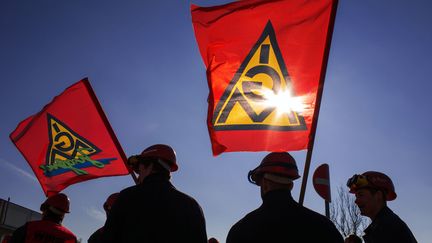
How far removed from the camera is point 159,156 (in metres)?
3.89

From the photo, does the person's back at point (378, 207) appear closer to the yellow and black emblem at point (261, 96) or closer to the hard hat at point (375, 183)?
the hard hat at point (375, 183)

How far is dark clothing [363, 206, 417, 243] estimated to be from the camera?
12.3 ft

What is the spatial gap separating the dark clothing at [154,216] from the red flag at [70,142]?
10.3 feet

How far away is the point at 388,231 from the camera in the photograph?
150 inches

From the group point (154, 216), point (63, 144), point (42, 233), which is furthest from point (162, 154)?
point (63, 144)

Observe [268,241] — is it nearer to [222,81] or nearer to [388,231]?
[388,231]

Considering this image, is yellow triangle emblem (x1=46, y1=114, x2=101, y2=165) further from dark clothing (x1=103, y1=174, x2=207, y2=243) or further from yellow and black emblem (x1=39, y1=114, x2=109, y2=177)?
dark clothing (x1=103, y1=174, x2=207, y2=243)

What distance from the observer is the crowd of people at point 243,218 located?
293 cm

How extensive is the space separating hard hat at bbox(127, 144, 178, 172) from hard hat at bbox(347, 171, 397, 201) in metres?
2.18

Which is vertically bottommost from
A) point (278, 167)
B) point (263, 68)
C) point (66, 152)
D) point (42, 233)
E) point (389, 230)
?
point (42, 233)

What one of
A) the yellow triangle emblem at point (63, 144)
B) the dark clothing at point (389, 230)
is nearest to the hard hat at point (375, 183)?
the dark clothing at point (389, 230)

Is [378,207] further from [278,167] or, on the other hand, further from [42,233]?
[42,233]

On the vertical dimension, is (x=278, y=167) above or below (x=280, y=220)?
above

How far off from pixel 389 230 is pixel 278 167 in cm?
140
